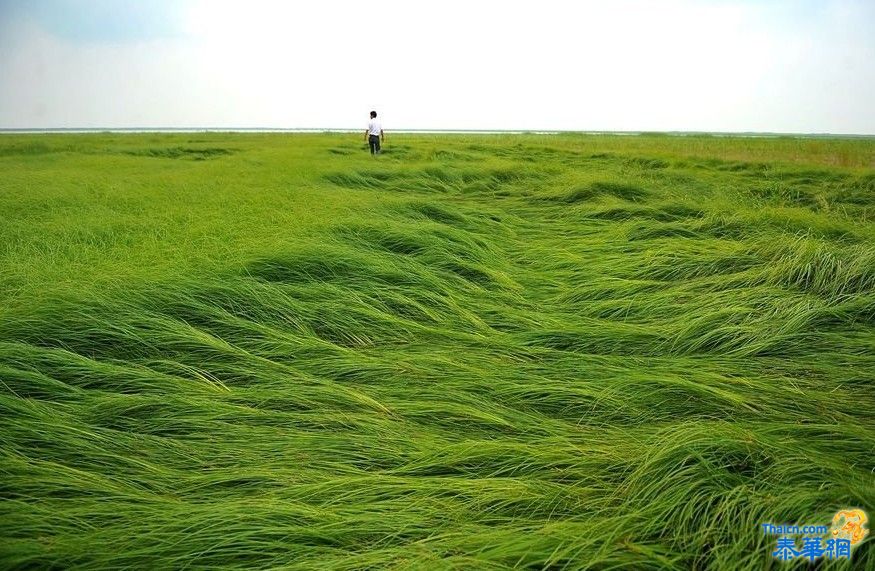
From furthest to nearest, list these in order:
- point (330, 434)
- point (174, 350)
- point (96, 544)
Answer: point (174, 350)
point (330, 434)
point (96, 544)

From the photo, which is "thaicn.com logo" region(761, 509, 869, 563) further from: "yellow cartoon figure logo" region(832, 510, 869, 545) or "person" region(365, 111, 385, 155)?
"person" region(365, 111, 385, 155)

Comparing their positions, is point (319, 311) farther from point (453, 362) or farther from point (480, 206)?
point (480, 206)

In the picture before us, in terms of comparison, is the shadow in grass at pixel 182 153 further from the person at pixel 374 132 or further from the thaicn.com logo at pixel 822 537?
the thaicn.com logo at pixel 822 537

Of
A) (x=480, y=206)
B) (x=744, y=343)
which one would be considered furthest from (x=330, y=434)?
(x=480, y=206)

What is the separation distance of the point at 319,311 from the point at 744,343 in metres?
2.20

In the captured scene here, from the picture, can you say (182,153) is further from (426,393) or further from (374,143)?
(426,393)

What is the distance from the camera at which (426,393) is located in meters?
2.06

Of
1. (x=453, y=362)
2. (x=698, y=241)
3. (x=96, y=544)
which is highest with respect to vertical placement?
(x=698, y=241)

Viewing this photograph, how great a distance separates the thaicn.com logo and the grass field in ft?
0.10

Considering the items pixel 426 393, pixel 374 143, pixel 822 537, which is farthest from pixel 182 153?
pixel 822 537

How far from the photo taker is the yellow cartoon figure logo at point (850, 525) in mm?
1148

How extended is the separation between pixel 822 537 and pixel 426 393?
4.25 feet

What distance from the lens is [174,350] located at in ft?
7.88

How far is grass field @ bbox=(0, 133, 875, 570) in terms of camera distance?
1283mm
